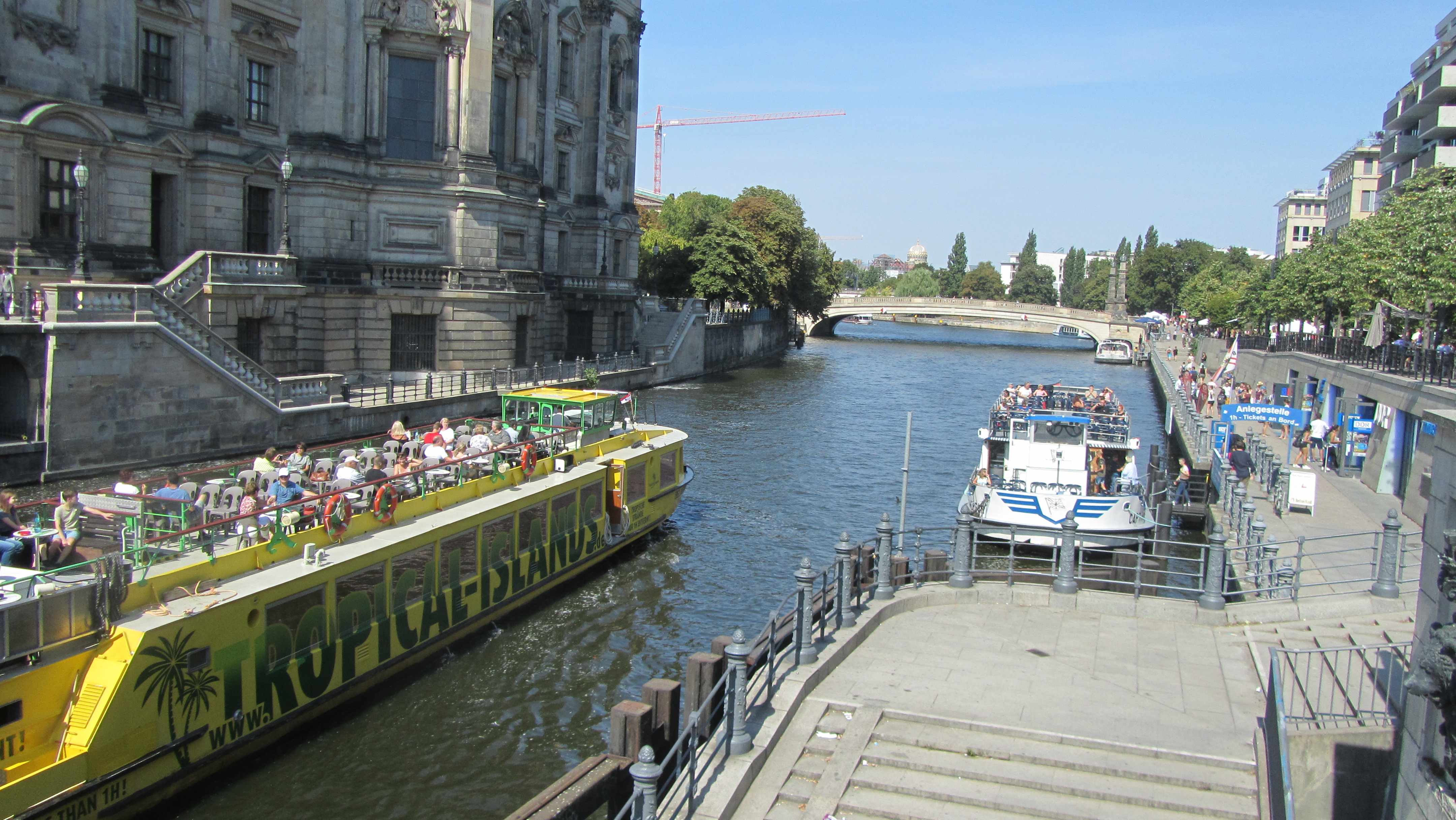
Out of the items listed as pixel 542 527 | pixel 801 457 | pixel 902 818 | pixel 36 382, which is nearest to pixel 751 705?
pixel 902 818

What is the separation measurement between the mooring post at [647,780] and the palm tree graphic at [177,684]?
659cm

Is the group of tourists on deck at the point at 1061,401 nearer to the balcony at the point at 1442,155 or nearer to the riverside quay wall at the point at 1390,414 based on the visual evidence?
the riverside quay wall at the point at 1390,414

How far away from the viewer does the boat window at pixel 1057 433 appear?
2917 cm

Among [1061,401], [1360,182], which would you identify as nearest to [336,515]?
A: [1061,401]

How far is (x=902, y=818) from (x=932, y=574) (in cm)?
767

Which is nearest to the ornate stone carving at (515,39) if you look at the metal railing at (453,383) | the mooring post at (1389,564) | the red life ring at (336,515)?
the metal railing at (453,383)

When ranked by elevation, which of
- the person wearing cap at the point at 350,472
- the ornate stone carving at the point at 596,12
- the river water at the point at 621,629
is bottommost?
the river water at the point at 621,629

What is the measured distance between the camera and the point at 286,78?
40.9m

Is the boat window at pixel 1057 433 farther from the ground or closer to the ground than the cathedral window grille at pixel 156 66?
closer to the ground

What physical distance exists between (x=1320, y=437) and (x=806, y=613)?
2836 centimetres

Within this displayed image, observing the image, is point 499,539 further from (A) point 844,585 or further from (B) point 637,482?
(A) point 844,585

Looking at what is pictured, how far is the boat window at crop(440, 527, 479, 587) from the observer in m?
18.0

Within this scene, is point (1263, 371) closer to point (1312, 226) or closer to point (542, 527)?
point (542, 527)

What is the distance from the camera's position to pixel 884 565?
52.9ft
